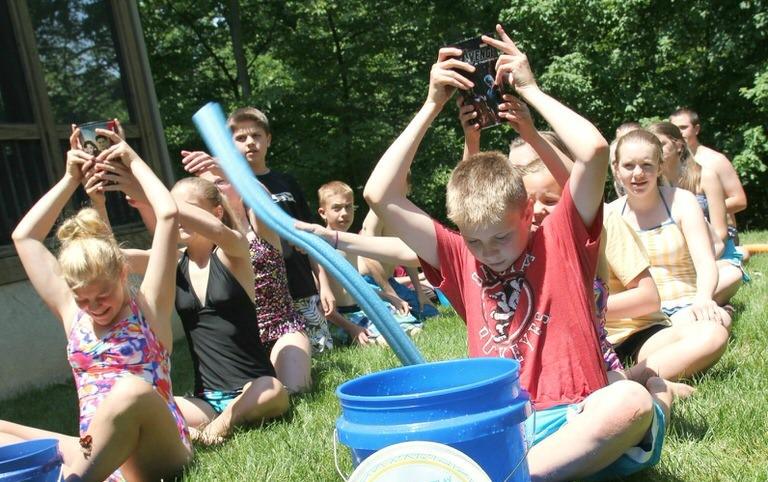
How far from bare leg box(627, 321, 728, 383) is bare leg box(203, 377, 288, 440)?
159 cm

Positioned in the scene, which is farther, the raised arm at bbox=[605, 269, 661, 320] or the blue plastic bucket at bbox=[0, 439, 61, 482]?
the raised arm at bbox=[605, 269, 661, 320]

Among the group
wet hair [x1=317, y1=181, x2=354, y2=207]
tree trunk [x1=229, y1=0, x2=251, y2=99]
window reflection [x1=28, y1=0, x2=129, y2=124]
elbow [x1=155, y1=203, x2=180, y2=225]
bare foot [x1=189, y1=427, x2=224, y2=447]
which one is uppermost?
tree trunk [x1=229, y1=0, x2=251, y2=99]

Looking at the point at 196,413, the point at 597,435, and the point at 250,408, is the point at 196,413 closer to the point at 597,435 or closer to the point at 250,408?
the point at 250,408

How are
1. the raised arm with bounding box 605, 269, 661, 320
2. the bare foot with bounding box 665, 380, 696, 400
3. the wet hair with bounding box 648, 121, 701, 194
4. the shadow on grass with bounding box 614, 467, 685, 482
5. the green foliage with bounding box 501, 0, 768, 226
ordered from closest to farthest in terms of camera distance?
the shadow on grass with bounding box 614, 467, 685, 482
the bare foot with bounding box 665, 380, 696, 400
the raised arm with bounding box 605, 269, 661, 320
the wet hair with bounding box 648, 121, 701, 194
the green foliage with bounding box 501, 0, 768, 226

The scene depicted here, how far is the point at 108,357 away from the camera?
122 inches

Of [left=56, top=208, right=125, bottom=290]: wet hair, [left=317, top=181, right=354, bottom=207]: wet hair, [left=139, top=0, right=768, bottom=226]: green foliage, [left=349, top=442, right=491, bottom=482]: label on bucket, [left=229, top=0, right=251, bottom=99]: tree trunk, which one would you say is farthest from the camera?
[left=229, top=0, right=251, bottom=99]: tree trunk

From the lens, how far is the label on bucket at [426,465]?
169 centimetres

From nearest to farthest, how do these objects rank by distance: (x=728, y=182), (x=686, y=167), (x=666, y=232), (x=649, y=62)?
(x=666, y=232)
(x=686, y=167)
(x=728, y=182)
(x=649, y=62)

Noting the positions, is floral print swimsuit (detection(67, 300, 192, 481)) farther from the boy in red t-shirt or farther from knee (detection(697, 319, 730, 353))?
knee (detection(697, 319, 730, 353))

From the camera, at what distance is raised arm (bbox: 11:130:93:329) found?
10.6 ft

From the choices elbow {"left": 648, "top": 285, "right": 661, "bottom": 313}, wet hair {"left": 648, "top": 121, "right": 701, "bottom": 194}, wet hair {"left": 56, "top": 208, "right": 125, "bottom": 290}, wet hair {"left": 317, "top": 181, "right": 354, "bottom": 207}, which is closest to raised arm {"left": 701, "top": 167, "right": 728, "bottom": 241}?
wet hair {"left": 648, "top": 121, "right": 701, "bottom": 194}

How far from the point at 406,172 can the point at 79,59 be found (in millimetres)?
6089

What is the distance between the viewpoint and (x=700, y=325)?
12.0 ft

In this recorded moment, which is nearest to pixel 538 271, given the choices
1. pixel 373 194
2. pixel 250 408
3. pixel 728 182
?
pixel 373 194
